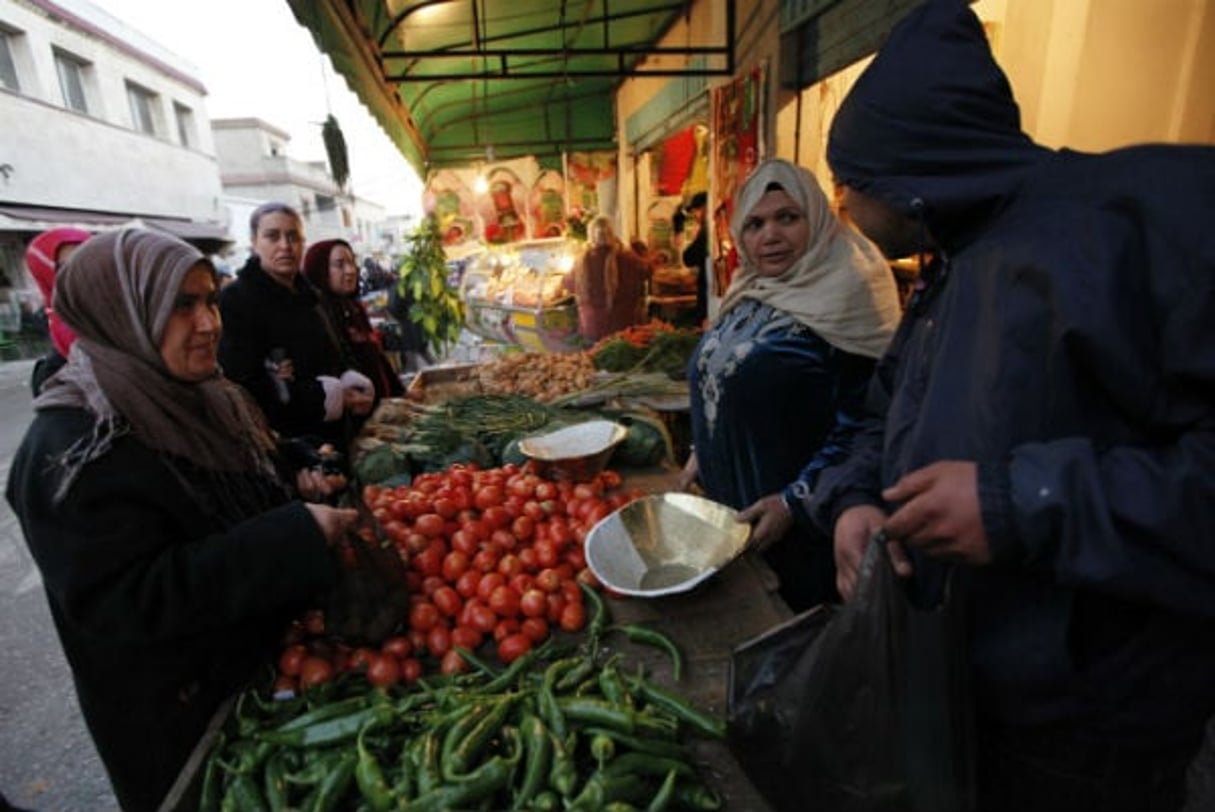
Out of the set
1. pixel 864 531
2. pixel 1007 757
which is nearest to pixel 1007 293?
pixel 864 531

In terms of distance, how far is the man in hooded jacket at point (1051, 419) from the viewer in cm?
86

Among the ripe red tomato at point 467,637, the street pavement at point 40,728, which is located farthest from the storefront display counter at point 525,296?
the ripe red tomato at point 467,637

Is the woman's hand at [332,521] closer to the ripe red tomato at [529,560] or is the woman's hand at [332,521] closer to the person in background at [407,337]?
the ripe red tomato at [529,560]

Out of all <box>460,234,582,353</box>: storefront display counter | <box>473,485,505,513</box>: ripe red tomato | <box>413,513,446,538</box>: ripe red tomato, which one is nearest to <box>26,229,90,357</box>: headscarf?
<box>413,513,446,538</box>: ripe red tomato

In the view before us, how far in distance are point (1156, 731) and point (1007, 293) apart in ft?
2.54

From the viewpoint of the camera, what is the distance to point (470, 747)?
1299 millimetres

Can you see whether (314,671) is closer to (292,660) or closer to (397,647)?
(292,660)

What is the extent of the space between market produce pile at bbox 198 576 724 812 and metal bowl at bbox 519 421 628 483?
3.76 ft

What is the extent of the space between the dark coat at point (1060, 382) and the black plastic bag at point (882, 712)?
13 centimetres

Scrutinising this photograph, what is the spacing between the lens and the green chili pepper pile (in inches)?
48.6

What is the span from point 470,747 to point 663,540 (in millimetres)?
985

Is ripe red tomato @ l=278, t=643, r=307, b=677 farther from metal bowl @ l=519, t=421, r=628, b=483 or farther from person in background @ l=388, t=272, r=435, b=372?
person in background @ l=388, t=272, r=435, b=372

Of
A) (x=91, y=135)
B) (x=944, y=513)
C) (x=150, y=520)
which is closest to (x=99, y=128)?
(x=91, y=135)

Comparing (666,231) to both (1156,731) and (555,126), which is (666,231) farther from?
(1156,731)
